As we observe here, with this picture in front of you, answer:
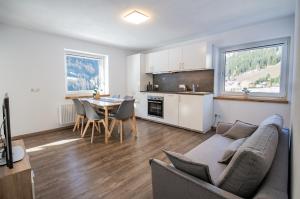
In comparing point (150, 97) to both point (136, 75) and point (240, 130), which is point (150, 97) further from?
point (240, 130)

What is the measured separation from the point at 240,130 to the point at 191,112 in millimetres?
1625

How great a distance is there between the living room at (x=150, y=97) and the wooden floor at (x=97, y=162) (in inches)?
0.7

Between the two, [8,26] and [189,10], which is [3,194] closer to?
[189,10]

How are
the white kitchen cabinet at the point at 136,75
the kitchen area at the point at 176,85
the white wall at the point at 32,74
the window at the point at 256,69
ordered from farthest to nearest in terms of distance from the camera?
the white kitchen cabinet at the point at 136,75 → the kitchen area at the point at 176,85 → the white wall at the point at 32,74 → the window at the point at 256,69

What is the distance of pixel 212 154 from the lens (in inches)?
65.3

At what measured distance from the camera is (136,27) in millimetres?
3141

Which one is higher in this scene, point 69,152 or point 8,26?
point 8,26

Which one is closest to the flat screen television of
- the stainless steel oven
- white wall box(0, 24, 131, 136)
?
white wall box(0, 24, 131, 136)

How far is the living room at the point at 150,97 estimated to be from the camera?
115 centimetres

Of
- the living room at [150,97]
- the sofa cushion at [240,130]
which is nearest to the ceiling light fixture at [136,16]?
the living room at [150,97]

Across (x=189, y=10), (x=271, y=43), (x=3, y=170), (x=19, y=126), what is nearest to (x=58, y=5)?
(x=189, y=10)

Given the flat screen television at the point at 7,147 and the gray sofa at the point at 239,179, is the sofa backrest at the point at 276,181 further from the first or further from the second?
the flat screen television at the point at 7,147

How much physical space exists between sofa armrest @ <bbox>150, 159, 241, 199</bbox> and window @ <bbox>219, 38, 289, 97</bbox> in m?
3.10

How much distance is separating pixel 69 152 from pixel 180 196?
223 cm
